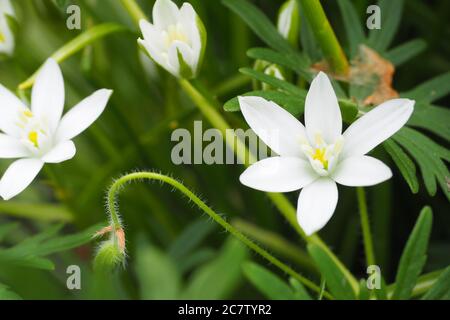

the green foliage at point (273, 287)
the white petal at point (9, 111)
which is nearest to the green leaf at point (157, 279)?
the green foliage at point (273, 287)

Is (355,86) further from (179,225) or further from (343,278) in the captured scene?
(179,225)

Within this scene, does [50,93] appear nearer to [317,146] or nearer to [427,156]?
[317,146]

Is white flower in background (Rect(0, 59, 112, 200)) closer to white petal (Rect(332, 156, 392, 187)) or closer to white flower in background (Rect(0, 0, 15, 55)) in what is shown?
white flower in background (Rect(0, 0, 15, 55))

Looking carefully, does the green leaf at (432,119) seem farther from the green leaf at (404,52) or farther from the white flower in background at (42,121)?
the white flower in background at (42,121)

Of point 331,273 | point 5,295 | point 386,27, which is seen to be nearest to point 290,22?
point 386,27

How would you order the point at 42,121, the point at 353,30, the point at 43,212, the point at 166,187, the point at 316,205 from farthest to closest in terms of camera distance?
1. the point at 166,187
2. the point at 43,212
3. the point at 353,30
4. the point at 42,121
5. the point at 316,205
